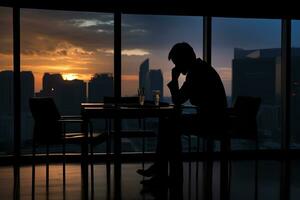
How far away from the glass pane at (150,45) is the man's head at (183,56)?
193 centimetres

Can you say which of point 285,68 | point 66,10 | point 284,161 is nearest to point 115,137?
point 66,10

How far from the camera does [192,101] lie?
4.03m

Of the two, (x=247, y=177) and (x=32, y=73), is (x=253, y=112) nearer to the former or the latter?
(x=247, y=177)

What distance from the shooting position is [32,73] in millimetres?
5863

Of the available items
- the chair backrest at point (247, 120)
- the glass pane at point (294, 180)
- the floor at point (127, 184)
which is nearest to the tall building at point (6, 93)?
the floor at point (127, 184)

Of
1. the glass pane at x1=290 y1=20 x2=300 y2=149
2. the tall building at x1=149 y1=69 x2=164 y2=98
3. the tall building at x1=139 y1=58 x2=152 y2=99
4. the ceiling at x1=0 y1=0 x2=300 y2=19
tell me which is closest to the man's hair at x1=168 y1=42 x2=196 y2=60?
the tall building at x1=149 y1=69 x2=164 y2=98

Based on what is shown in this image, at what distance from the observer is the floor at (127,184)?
12.8ft

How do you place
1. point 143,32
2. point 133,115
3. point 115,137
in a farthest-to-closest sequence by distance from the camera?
point 143,32 < point 115,137 < point 133,115

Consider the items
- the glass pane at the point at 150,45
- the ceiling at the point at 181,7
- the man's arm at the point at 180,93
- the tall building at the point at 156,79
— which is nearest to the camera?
the man's arm at the point at 180,93

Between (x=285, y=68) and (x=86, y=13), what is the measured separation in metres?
3.10

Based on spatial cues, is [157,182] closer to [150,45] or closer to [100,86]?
[100,86]

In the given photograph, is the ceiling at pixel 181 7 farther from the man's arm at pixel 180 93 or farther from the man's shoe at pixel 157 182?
the man's shoe at pixel 157 182

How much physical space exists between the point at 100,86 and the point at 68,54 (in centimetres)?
66

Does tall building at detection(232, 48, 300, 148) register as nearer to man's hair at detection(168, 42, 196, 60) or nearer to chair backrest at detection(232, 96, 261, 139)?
chair backrest at detection(232, 96, 261, 139)
